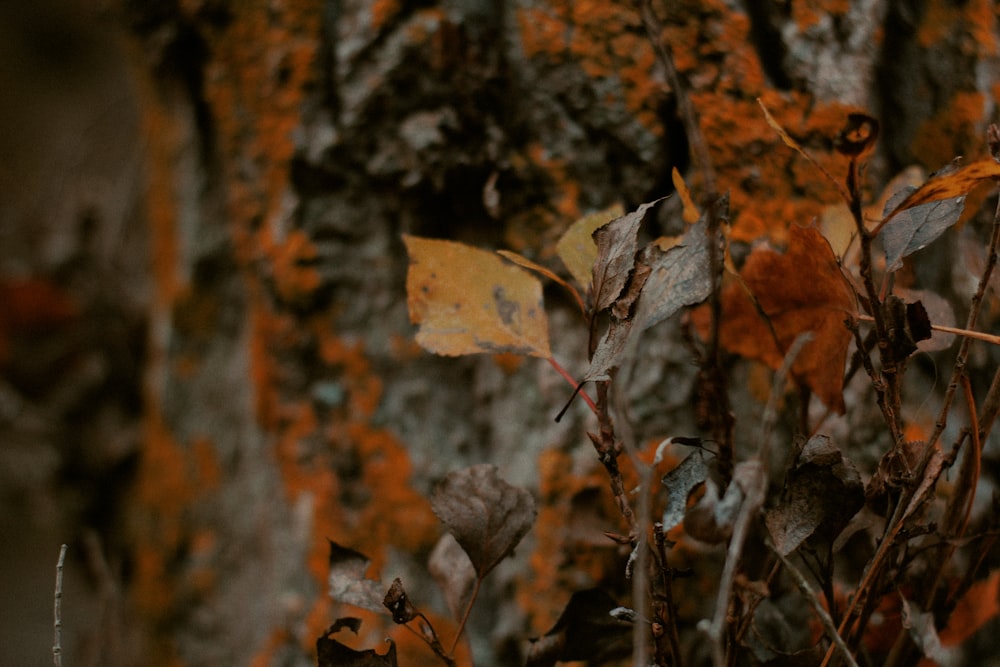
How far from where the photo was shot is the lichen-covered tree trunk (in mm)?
561

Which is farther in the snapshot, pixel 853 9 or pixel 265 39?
pixel 265 39

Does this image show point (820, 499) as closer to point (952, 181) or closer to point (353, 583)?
point (952, 181)

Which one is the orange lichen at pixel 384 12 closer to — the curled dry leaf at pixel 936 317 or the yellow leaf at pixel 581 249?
the yellow leaf at pixel 581 249

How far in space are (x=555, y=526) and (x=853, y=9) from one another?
51 cm

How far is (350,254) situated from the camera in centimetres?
68

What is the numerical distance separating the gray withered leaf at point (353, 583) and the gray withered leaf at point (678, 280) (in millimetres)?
224

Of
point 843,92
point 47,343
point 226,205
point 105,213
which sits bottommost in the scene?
point 47,343

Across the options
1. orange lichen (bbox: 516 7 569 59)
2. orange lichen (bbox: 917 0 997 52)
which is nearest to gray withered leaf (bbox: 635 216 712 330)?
orange lichen (bbox: 516 7 569 59)

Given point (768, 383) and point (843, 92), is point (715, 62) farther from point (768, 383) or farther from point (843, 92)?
point (768, 383)

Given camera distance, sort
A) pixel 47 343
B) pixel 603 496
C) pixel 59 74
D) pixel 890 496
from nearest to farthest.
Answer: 1. pixel 890 496
2. pixel 603 496
3. pixel 47 343
4. pixel 59 74

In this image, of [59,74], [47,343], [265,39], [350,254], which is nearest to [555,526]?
[350,254]

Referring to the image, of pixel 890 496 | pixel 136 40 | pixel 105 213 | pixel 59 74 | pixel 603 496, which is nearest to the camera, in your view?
pixel 890 496

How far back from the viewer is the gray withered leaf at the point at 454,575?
1.43ft

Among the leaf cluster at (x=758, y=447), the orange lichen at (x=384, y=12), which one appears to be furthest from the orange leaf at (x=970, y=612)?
the orange lichen at (x=384, y=12)
